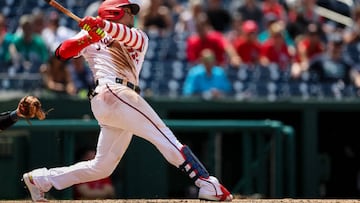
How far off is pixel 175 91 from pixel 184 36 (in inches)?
40.8

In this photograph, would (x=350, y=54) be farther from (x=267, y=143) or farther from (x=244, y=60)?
(x=267, y=143)

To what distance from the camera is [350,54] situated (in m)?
12.8

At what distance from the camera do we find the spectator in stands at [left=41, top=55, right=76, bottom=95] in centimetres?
1120

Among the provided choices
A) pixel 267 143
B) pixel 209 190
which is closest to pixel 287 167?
pixel 267 143

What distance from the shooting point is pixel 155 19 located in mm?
12875

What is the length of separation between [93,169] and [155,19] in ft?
18.3

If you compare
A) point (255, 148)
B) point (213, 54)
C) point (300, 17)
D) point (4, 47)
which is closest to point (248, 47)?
point (213, 54)

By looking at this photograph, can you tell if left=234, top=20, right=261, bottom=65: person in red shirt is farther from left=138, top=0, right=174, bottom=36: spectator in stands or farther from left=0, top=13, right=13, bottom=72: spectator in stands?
left=0, top=13, right=13, bottom=72: spectator in stands

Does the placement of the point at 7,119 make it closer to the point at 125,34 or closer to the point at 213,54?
the point at 125,34

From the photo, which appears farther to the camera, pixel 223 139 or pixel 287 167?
pixel 223 139

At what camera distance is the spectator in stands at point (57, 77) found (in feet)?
36.8

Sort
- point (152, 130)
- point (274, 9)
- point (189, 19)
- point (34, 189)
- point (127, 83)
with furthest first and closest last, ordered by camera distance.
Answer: point (274, 9) < point (189, 19) < point (34, 189) < point (127, 83) < point (152, 130)

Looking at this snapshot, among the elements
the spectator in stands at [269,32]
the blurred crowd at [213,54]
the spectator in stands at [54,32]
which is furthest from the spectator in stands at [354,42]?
the spectator in stands at [54,32]

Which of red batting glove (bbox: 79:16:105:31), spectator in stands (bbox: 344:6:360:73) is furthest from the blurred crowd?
red batting glove (bbox: 79:16:105:31)
